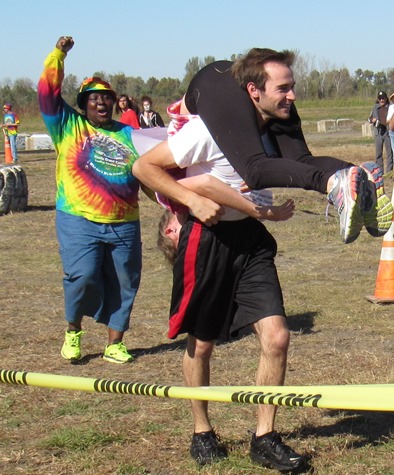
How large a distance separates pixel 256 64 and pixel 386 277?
4.52 metres

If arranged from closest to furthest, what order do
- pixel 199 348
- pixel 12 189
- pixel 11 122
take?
pixel 199 348 → pixel 12 189 → pixel 11 122

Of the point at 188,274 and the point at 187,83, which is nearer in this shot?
the point at 188,274

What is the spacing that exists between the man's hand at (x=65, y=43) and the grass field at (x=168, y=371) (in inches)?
89.1

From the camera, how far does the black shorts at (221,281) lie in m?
4.52

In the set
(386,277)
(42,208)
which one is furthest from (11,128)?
(386,277)

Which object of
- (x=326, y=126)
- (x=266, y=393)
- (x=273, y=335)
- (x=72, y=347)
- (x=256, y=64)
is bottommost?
(x=326, y=126)

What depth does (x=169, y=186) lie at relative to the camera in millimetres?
4328

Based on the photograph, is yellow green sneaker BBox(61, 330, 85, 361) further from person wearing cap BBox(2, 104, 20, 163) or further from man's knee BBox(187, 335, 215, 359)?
person wearing cap BBox(2, 104, 20, 163)

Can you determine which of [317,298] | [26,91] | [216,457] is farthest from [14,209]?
[26,91]

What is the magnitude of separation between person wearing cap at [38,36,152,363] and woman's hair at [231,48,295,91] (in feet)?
8.48

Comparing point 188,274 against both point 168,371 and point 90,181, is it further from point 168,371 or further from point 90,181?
point 90,181

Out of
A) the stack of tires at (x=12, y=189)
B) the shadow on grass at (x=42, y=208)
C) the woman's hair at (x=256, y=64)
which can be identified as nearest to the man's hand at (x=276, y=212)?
the woman's hair at (x=256, y=64)

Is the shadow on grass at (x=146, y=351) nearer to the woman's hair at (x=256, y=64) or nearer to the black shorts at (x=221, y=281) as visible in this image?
the black shorts at (x=221, y=281)

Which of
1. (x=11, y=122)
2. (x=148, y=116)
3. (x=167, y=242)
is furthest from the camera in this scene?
(x=11, y=122)
